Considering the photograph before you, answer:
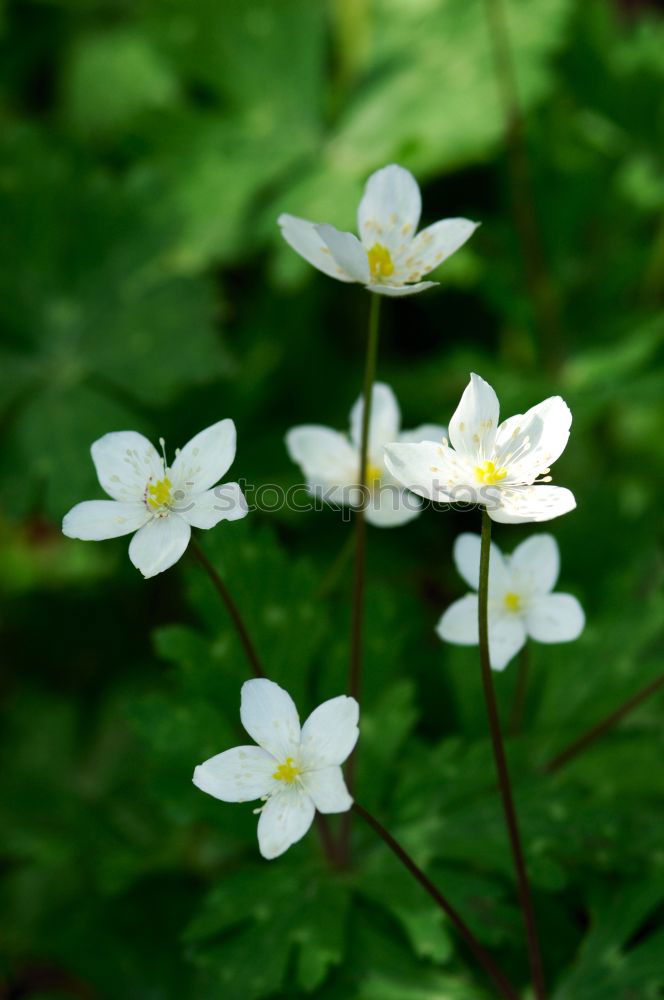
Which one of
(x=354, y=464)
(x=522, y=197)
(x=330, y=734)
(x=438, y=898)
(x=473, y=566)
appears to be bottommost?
(x=438, y=898)

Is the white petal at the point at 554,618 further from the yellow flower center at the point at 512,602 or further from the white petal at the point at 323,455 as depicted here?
the white petal at the point at 323,455

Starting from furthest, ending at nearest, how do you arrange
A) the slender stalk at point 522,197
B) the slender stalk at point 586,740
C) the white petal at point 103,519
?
1. the slender stalk at point 522,197
2. the slender stalk at point 586,740
3. the white petal at point 103,519

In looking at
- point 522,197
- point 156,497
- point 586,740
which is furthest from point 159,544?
point 522,197

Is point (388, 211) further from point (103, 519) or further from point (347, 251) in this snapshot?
point (103, 519)

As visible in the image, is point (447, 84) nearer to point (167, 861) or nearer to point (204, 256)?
point (204, 256)

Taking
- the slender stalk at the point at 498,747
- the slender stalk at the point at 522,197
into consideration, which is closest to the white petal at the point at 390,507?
the slender stalk at the point at 498,747

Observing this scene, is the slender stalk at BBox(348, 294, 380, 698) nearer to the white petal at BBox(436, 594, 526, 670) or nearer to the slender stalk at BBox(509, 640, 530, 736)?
the white petal at BBox(436, 594, 526, 670)
